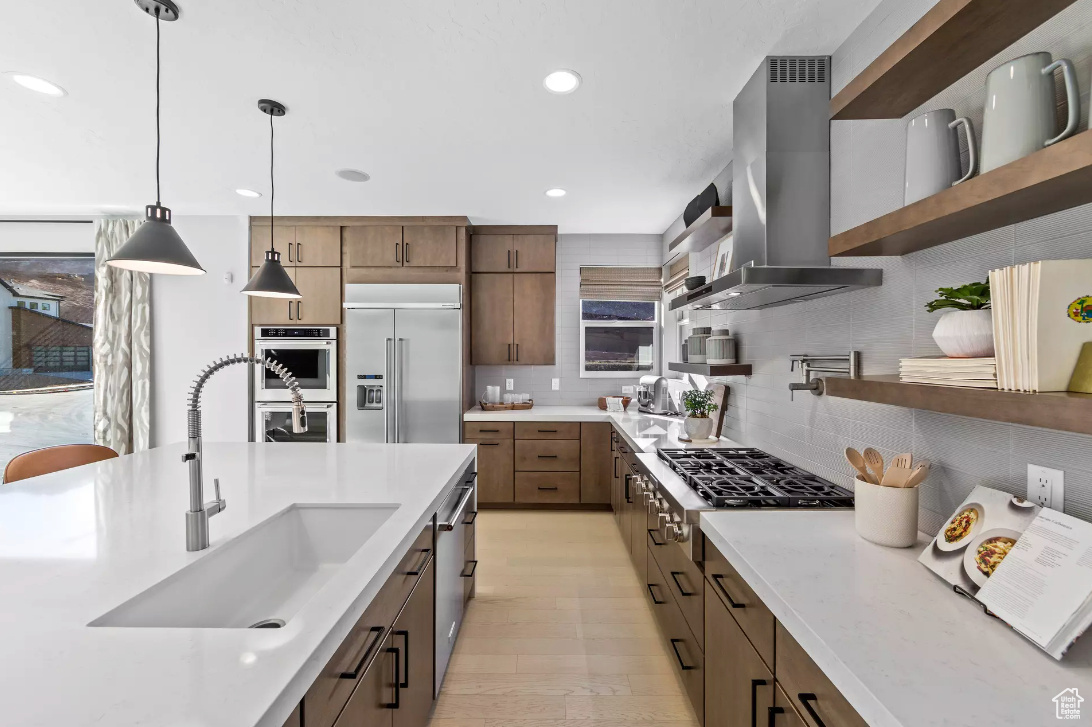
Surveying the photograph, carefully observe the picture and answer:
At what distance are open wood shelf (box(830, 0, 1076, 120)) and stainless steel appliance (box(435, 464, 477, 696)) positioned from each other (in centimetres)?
188

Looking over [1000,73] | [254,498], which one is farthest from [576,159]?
[254,498]

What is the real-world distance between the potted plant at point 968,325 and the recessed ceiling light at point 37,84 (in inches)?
138

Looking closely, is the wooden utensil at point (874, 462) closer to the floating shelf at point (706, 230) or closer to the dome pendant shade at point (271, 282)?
the floating shelf at point (706, 230)

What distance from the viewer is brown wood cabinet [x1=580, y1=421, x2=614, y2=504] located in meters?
4.05

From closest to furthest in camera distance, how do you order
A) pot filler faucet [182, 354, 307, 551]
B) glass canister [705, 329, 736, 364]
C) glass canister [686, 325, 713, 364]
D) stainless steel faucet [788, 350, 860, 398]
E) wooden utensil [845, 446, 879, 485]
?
pot filler faucet [182, 354, 307, 551] < wooden utensil [845, 446, 879, 485] < stainless steel faucet [788, 350, 860, 398] < glass canister [705, 329, 736, 364] < glass canister [686, 325, 713, 364]

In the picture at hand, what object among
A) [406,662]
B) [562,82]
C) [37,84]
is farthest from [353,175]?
[406,662]

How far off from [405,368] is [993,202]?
12.4 feet

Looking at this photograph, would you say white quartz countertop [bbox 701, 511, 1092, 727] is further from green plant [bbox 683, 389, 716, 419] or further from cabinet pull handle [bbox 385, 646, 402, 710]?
green plant [bbox 683, 389, 716, 419]

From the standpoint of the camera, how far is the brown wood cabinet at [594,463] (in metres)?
4.05

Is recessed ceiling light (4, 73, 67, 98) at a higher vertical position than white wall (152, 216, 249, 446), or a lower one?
higher

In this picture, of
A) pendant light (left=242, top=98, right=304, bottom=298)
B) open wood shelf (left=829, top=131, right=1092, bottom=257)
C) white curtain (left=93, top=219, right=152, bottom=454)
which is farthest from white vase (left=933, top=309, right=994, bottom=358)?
white curtain (left=93, top=219, right=152, bottom=454)

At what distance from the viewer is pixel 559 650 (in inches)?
84.7

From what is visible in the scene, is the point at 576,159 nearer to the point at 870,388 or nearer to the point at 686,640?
the point at 870,388

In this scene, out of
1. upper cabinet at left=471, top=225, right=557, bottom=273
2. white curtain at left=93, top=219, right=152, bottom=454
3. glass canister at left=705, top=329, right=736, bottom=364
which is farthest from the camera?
upper cabinet at left=471, top=225, right=557, bottom=273
